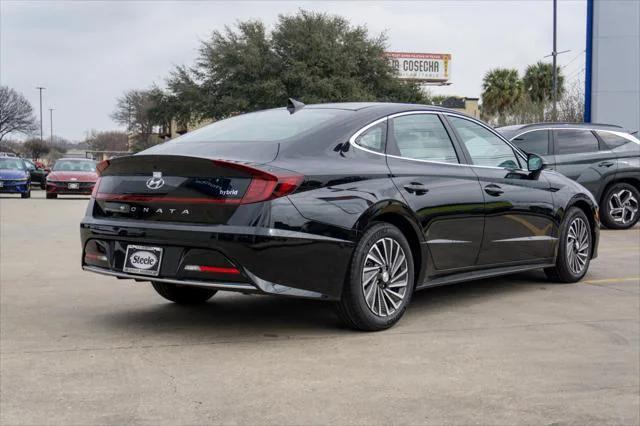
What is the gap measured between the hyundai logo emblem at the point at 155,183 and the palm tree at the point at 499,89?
58478 mm

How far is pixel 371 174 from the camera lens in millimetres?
5477

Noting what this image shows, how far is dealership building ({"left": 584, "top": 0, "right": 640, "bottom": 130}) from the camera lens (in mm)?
21812

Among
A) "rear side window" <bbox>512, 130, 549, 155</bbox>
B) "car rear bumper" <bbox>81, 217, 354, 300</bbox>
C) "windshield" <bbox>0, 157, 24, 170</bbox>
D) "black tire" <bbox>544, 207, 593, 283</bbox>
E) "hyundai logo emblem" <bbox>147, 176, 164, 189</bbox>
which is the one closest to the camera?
"car rear bumper" <bbox>81, 217, 354, 300</bbox>

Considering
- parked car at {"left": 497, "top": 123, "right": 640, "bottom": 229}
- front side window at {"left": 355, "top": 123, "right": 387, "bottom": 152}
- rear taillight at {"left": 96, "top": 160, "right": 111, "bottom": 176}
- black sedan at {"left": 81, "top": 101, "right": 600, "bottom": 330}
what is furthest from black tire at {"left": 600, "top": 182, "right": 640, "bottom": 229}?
rear taillight at {"left": 96, "top": 160, "right": 111, "bottom": 176}

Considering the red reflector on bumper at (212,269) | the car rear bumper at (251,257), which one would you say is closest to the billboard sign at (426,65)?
the car rear bumper at (251,257)

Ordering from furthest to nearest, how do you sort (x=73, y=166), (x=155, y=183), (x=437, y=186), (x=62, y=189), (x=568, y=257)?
(x=73, y=166) → (x=62, y=189) → (x=568, y=257) → (x=437, y=186) → (x=155, y=183)

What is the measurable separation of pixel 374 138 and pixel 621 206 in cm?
866

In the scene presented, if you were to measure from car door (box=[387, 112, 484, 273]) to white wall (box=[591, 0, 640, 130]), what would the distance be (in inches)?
675

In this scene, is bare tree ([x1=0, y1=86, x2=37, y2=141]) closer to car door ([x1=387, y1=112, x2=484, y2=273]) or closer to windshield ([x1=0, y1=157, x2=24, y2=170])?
windshield ([x1=0, y1=157, x2=24, y2=170])

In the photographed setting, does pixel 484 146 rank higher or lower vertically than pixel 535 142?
lower

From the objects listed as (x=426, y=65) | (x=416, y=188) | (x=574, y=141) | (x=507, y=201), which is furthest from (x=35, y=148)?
(x=416, y=188)

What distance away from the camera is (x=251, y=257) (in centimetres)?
490

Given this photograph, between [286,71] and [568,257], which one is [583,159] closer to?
[568,257]

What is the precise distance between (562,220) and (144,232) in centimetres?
410
